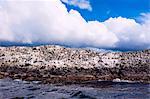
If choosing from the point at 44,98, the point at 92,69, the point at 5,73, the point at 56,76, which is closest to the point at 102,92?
the point at 44,98

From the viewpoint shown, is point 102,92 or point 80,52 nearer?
point 102,92

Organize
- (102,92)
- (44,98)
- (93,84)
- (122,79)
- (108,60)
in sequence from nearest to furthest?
(44,98) → (102,92) → (93,84) → (122,79) → (108,60)

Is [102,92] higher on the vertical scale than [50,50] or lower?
lower

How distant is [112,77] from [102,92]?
2269 cm

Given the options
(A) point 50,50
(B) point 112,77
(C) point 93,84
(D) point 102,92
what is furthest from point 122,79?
(A) point 50,50

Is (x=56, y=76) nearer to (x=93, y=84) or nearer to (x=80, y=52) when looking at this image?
(x=93, y=84)

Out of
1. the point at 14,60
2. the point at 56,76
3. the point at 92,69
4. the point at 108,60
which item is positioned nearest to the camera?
the point at 56,76

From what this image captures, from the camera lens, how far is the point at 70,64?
9944cm

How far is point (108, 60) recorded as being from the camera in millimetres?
101562

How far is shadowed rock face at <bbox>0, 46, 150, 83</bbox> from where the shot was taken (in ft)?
276

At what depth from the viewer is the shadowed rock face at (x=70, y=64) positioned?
276 feet

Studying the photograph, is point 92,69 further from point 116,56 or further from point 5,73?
point 5,73

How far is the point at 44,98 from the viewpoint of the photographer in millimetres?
51031

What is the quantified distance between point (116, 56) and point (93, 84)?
3366 centimetres
